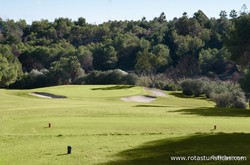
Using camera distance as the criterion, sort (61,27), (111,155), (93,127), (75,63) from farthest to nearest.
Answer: (61,27), (75,63), (93,127), (111,155)

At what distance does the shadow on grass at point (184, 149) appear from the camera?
45.4ft

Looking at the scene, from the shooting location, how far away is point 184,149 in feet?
50.7

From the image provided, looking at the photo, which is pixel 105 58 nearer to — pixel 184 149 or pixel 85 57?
pixel 85 57

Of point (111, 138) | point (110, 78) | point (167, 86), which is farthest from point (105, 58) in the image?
point (111, 138)

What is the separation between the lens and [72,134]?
20.7 m

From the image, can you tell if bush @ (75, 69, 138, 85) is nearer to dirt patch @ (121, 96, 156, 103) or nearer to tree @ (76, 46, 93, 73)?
dirt patch @ (121, 96, 156, 103)

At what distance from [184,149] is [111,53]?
9834 centimetres

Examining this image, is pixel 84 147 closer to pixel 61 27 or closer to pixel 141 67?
pixel 141 67

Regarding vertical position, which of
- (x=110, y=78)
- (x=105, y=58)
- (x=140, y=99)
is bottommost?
(x=140, y=99)

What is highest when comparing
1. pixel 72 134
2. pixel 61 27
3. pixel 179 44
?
pixel 61 27

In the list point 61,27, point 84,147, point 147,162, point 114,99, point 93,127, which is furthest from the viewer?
point 61,27

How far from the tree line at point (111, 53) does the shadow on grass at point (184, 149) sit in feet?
190

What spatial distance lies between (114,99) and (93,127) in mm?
27868

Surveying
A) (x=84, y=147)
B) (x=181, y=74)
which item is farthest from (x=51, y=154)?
(x=181, y=74)
